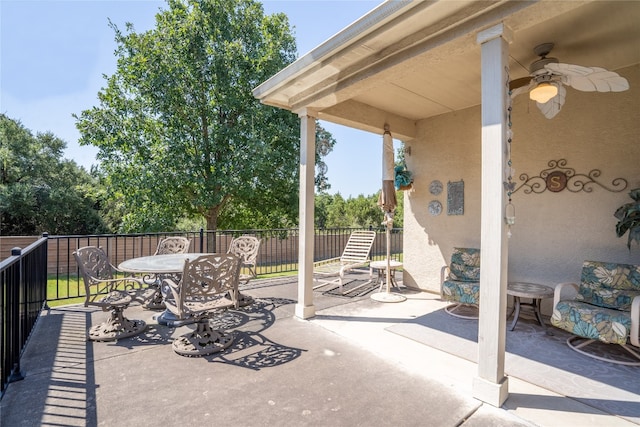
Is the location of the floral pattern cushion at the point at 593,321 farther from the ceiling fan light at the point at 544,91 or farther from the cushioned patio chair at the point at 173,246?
the cushioned patio chair at the point at 173,246

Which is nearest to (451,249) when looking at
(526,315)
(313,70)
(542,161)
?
(526,315)

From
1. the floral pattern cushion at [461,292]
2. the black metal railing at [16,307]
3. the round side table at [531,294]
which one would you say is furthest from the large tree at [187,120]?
the round side table at [531,294]

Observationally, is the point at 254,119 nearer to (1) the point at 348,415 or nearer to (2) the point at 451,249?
(2) the point at 451,249

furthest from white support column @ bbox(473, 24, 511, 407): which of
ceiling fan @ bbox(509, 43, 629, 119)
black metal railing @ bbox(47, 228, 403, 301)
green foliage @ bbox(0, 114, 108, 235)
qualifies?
green foliage @ bbox(0, 114, 108, 235)

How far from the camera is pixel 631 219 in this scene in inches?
117

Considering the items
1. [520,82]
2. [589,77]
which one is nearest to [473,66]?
[520,82]

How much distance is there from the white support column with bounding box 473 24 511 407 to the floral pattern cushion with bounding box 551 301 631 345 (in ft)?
4.21

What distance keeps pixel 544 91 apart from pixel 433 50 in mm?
1424

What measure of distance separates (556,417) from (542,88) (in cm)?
285

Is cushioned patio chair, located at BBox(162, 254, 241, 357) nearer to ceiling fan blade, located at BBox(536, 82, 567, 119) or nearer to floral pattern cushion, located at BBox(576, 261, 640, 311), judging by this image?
floral pattern cushion, located at BBox(576, 261, 640, 311)

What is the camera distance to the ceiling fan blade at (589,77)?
267 cm

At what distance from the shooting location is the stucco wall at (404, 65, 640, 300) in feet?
11.2

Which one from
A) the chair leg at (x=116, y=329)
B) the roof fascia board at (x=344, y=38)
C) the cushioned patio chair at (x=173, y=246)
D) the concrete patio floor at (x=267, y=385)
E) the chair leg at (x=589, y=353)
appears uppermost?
the roof fascia board at (x=344, y=38)

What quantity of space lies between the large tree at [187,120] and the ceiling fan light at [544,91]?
6.12 meters
